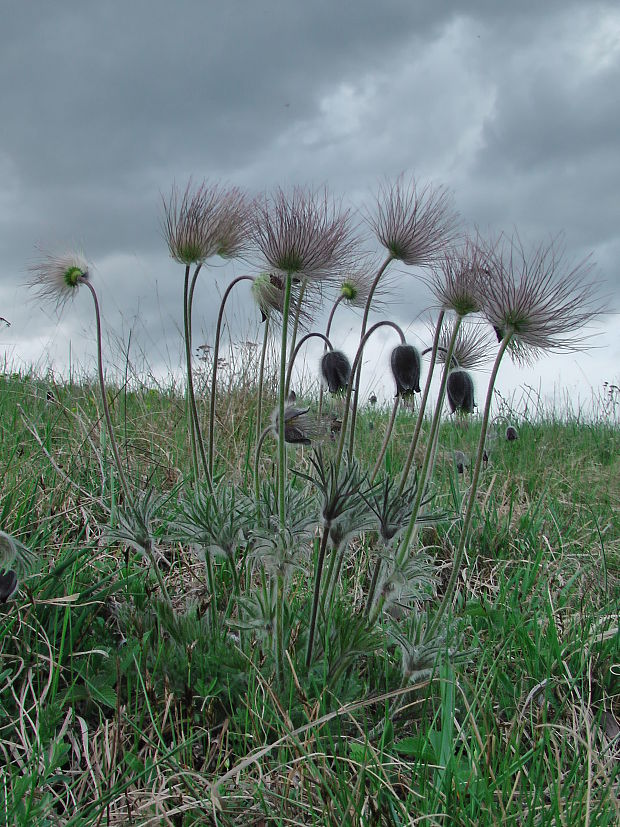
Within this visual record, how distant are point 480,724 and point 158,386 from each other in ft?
14.5

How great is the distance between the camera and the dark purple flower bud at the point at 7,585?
187 centimetres

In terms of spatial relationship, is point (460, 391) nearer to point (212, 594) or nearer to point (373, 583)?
point (373, 583)

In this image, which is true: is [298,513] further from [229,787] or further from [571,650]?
[571,650]

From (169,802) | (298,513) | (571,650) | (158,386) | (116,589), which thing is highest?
(158,386)

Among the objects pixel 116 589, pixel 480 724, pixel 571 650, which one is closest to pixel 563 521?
pixel 571 650

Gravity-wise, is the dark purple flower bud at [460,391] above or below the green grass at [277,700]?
above

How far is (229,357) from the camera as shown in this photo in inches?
237

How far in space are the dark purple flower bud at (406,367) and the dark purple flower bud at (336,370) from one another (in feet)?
0.77

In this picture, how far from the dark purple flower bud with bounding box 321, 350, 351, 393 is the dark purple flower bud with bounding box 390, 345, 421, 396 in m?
0.23

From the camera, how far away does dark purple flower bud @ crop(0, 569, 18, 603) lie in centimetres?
187

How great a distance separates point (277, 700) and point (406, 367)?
0.98m

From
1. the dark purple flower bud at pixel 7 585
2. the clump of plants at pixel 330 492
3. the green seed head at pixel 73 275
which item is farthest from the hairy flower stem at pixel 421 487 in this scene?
the green seed head at pixel 73 275

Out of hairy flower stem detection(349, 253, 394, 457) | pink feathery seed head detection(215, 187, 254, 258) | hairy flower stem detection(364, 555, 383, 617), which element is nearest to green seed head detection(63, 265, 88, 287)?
pink feathery seed head detection(215, 187, 254, 258)

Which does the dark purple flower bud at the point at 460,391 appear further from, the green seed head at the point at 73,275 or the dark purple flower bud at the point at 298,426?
the green seed head at the point at 73,275
